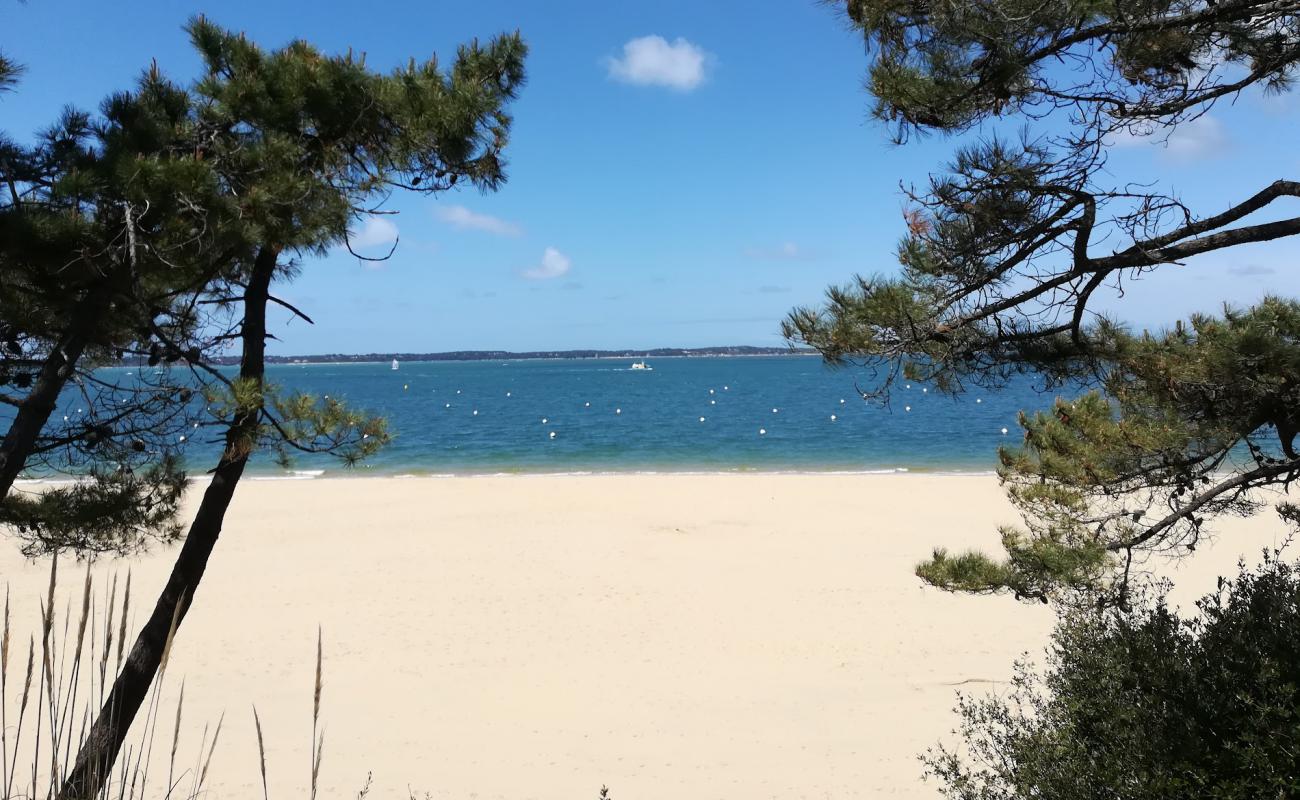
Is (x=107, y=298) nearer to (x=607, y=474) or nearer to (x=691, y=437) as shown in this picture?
(x=607, y=474)

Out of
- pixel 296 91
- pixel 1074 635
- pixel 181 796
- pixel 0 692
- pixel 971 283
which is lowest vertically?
pixel 181 796

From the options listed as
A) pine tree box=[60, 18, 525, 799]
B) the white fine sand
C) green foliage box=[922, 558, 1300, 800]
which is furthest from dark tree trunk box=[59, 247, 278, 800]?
green foliage box=[922, 558, 1300, 800]

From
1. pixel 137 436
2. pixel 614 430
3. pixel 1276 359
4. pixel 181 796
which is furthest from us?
pixel 614 430

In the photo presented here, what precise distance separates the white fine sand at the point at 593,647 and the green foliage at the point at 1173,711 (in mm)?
2189

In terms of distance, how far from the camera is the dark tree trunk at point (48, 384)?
333 cm

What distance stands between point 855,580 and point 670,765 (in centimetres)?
504

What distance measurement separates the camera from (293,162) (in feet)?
11.7

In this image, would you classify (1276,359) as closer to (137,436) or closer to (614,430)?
(137,436)

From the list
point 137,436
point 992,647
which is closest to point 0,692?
point 137,436

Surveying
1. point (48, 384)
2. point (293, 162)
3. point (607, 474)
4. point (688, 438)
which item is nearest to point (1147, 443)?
point (293, 162)

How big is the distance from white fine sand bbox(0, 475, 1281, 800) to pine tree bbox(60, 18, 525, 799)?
8.28 feet

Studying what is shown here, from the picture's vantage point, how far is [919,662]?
7.40m

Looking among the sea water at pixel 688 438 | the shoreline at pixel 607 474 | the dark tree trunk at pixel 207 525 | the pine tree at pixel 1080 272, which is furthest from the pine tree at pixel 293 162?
the shoreline at pixel 607 474

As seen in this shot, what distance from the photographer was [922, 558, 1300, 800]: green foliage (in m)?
2.59
